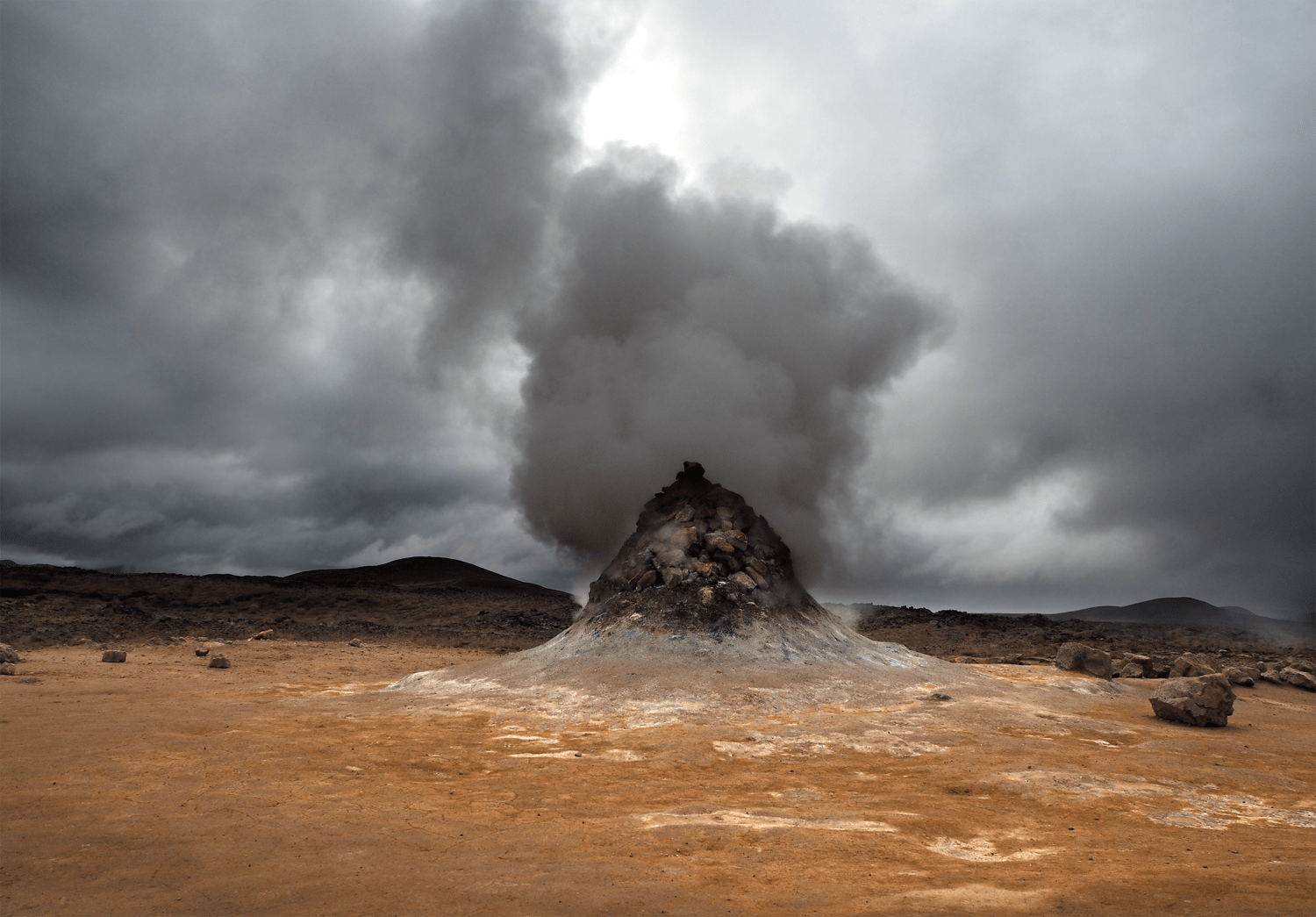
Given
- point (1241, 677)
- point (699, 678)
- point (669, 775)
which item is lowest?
point (669, 775)

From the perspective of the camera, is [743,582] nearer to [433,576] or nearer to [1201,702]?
[1201,702]

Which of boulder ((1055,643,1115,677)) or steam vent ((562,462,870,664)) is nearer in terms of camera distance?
steam vent ((562,462,870,664))

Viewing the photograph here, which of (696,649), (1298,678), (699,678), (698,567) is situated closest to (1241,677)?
(1298,678)

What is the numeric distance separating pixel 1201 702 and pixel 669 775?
12275 millimetres

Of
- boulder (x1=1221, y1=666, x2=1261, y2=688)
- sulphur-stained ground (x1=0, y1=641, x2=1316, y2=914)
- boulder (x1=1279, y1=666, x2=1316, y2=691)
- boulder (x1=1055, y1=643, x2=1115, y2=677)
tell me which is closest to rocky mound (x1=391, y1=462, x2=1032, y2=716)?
sulphur-stained ground (x1=0, y1=641, x2=1316, y2=914)

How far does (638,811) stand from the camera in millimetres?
7480

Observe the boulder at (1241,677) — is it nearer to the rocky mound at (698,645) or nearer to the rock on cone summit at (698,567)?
the rocky mound at (698,645)

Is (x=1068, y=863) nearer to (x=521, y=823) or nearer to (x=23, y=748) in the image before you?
(x=521, y=823)

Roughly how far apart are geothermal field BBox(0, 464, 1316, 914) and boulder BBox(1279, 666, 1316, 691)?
0.31ft

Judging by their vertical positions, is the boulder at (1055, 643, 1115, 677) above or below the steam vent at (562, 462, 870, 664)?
below

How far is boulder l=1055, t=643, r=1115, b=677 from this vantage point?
19531mm

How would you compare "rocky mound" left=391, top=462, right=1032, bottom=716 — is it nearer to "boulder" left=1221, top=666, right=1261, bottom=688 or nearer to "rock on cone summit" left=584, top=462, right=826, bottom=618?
"rock on cone summit" left=584, top=462, right=826, bottom=618

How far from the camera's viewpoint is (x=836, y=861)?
18.6ft

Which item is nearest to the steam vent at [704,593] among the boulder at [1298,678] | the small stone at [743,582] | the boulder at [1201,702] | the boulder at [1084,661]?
the small stone at [743,582]
